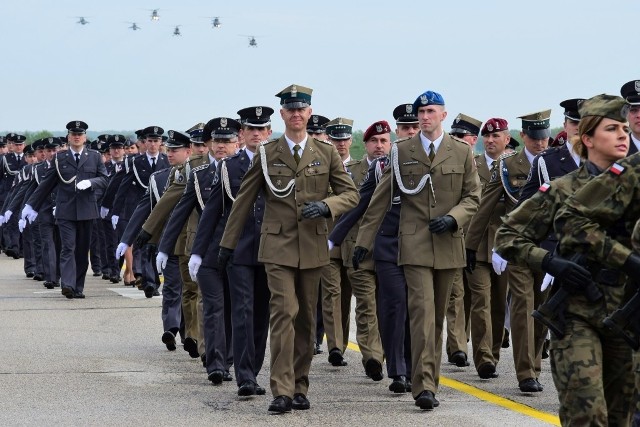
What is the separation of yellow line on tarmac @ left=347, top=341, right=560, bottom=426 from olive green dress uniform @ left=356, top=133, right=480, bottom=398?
51 centimetres

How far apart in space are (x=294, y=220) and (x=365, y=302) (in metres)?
2.39

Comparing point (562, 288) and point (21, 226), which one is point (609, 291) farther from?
point (21, 226)

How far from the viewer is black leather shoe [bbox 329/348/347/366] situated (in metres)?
12.7

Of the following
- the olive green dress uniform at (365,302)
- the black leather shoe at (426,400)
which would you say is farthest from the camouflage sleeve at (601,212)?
the olive green dress uniform at (365,302)

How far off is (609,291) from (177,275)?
733 cm

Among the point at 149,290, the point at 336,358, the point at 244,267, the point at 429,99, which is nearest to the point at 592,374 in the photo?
the point at 429,99

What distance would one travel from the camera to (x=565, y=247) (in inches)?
267

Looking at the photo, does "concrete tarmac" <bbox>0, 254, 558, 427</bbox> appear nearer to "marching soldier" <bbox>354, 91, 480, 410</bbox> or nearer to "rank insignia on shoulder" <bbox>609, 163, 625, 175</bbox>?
"marching soldier" <bbox>354, 91, 480, 410</bbox>

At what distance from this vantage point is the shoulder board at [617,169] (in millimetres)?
6594

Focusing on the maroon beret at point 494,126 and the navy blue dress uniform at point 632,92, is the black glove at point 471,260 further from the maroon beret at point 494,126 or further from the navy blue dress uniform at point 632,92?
the maroon beret at point 494,126

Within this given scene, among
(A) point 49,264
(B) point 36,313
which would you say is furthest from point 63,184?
(B) point 36,313

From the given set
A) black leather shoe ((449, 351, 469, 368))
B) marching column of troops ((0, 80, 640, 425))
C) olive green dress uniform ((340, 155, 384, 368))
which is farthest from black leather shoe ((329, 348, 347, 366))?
black leather shoe ((449, 351, 469, 368))

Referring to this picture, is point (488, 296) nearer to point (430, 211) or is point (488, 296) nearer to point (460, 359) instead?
point (460, 359)

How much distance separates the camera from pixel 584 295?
6695 mm
